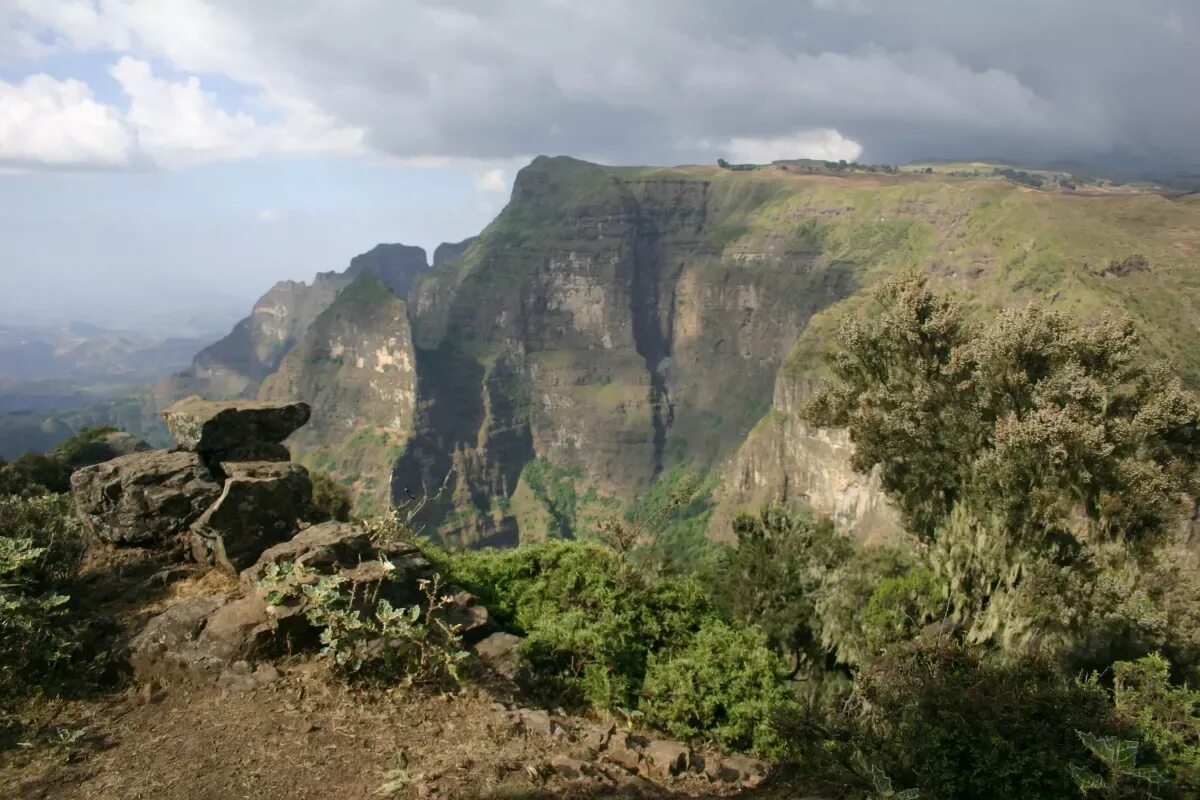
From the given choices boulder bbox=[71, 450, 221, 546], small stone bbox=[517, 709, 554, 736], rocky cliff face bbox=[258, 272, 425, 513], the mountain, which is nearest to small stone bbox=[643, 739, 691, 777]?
small stone bbox=[517, 709, 554, 736]

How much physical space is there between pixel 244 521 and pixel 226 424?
153 inches

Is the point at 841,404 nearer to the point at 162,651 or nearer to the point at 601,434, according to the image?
the point at 162,651

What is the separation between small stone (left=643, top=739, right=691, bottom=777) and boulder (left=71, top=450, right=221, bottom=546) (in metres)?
8.27

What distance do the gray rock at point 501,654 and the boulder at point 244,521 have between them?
148 inches

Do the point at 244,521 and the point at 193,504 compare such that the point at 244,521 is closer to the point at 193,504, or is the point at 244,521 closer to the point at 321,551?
the point at 193,504

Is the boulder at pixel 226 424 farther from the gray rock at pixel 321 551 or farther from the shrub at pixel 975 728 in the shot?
the shrub at pixel 975 728

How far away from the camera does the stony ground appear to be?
697 centimetres

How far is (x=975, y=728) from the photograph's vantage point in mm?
8438

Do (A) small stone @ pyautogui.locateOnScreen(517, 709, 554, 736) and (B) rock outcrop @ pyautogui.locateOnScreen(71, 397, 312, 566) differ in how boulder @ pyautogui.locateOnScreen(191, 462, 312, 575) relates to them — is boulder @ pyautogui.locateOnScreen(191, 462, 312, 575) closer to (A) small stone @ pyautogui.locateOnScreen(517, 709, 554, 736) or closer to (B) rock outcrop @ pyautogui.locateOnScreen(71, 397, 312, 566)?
(B) rock outcrop @ pyautogui.locateOnScreen(71, 397, 312, 566)

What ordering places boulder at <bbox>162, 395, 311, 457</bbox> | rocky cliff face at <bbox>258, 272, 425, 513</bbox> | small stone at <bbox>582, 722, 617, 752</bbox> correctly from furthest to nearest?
rocky cliff face at <bbox>258, 272, 425, 513</bbox>, boulder at <bbox>162, 395, 311, 457</bbox>, small stone at <bbox>582, 722, 617, 752</bbox>

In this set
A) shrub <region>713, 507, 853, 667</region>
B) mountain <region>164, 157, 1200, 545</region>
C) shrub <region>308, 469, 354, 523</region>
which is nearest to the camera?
shrub <region>308, 469, 354, 523</region>

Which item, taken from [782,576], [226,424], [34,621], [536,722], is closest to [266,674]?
[34,621]

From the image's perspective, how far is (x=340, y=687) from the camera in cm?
876

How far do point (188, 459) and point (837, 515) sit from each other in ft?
260
